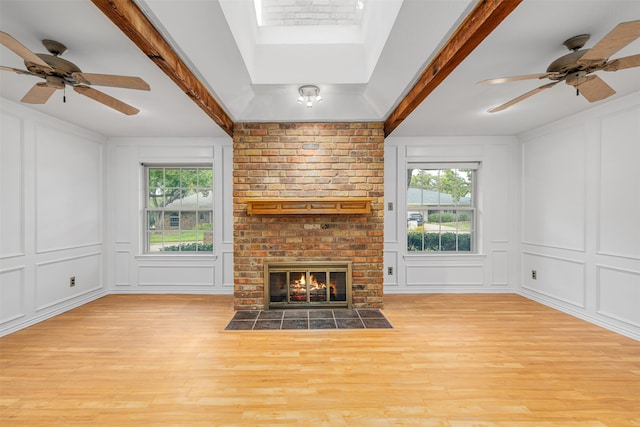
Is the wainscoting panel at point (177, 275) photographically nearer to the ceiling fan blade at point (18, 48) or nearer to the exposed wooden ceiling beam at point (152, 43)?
the exposed wooden ceiling beam at point (152, 43)

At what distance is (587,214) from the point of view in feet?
11.3

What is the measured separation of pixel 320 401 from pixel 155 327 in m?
2.13

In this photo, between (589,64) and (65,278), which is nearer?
(589,64)

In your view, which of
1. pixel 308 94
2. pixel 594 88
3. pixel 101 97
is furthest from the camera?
pixel 308 94

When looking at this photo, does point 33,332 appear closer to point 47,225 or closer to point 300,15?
point 47,225

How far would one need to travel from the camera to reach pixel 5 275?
120 inches

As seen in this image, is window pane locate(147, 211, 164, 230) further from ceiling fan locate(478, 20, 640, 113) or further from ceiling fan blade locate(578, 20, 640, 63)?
ceiling fan blade locate(578, 20, 640, 63)

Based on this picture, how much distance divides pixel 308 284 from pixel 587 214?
10.9 feet

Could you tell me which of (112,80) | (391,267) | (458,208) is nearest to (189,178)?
(112,80)

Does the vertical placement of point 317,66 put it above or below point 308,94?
above

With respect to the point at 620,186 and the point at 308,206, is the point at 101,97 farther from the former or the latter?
the point at 620,186

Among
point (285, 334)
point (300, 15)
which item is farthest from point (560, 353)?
point (300, 15)

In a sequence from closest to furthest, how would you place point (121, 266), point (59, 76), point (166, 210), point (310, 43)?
point (59, 76) → point (310, 43) → point (121, 266) → point (166, 210)

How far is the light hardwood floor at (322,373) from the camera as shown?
186 cm
